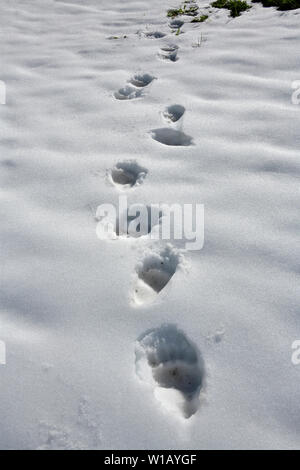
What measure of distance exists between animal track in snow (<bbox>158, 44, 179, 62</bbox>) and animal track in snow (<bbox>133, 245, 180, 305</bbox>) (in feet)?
6.76

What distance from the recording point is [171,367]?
1.23 meters

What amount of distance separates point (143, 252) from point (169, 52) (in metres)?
2.22

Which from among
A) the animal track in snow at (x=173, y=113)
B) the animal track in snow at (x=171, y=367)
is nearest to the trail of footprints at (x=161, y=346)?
the animal track in snow at (x=171, y=367)

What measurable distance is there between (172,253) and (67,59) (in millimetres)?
2280

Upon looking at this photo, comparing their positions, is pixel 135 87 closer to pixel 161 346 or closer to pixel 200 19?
pixel 200 19

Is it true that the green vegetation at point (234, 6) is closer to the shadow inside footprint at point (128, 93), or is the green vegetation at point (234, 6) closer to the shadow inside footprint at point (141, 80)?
the shadow inside footprint at point (141, 80)

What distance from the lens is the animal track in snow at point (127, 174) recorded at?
6.16 ft

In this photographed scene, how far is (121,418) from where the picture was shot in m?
1.07

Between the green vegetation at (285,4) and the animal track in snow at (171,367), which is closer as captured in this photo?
the animal track in snow at (171,367)

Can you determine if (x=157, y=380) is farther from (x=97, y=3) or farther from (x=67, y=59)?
(x=97, y=3)

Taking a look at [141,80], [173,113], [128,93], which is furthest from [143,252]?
[141,80]

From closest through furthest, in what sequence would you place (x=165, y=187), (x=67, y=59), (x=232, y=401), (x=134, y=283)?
1. (x=232, y=401)
2. (x=134, y=283)
3. (x=165, y=187)
4. (x=67, y=59)

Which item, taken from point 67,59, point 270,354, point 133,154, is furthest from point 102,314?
point 67,59

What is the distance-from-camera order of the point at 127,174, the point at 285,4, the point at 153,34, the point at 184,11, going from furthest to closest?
the point at 184,11 < the point at 285,4 < the point at 153,34 < the point at 127,174
